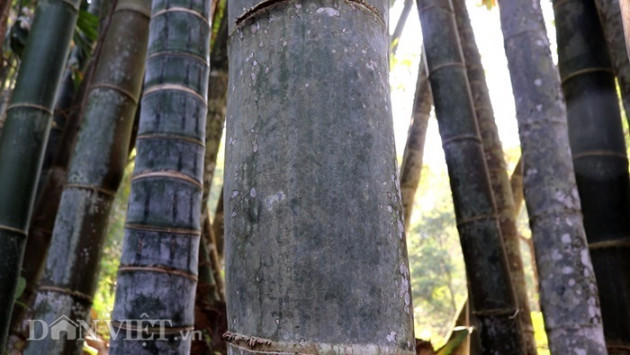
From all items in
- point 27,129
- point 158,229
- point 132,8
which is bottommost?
point 158,229

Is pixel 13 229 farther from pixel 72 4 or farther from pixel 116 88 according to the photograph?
pixel 72 4

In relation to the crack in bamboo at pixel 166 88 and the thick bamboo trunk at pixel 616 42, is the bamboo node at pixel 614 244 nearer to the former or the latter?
the thick bamboo trunk at pixel 616 42

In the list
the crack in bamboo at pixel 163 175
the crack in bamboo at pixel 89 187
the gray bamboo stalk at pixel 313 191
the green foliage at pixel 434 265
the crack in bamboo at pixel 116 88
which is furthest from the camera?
the green foliage at pixel 434 265

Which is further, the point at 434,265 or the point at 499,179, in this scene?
the point at 434,265

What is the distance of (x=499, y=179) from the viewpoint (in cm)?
374

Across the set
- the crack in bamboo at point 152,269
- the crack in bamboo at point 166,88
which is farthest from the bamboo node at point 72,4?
the crack in bamboo at point 152,269

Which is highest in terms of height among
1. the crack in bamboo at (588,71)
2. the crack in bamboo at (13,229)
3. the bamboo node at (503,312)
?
the crack in bamboo at (588,71)

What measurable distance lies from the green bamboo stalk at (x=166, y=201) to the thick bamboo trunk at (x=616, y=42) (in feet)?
5.42

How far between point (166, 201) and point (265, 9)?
4.17 feet

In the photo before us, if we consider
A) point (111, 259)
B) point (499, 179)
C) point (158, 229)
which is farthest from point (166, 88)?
point (111, 259)

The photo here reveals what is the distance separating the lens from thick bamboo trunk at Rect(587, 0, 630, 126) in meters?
2.17

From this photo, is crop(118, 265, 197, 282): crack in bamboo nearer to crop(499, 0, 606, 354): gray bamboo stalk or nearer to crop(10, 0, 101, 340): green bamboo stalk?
crop(499, 0, 606, 354): gray bamboo stalk

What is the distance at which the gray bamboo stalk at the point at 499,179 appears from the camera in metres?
3.72

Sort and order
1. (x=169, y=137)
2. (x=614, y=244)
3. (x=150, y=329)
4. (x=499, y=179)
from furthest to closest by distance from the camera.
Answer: (x=499, y=179) < (x=614, y=244) < (x=169, y=137) < (x=150, y=329)
